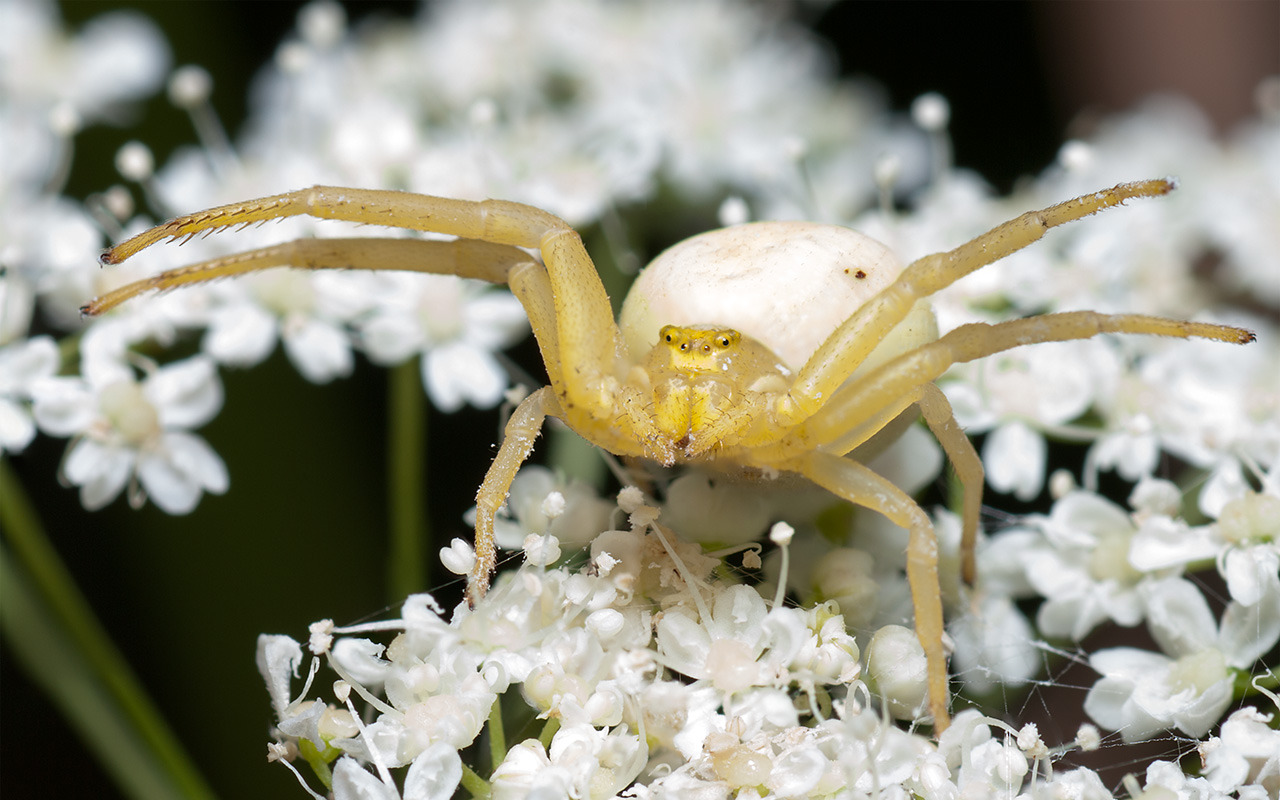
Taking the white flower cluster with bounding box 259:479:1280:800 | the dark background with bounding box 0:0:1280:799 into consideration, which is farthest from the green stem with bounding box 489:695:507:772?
the dark background with bounding box 0:0:1280:799

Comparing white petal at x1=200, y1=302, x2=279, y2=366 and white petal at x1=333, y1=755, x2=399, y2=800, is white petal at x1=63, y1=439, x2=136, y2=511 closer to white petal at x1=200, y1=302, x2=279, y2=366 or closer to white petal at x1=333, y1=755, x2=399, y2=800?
white petal at x1=200, y1=302, x2=279, y2=366

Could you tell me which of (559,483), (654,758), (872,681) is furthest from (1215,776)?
(559,483)

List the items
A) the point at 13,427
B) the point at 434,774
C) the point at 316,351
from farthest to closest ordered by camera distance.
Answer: the point at 316,351 < the point at 13,427 < the point at 434,774

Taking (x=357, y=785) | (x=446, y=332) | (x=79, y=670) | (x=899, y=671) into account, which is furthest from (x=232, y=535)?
(x=899, y=671)

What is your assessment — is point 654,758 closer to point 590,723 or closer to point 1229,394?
point 590,723

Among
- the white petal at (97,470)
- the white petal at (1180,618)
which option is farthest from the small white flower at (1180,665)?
the white petal at (97,470)

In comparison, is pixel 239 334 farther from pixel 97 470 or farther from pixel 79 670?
pixel 79 670
